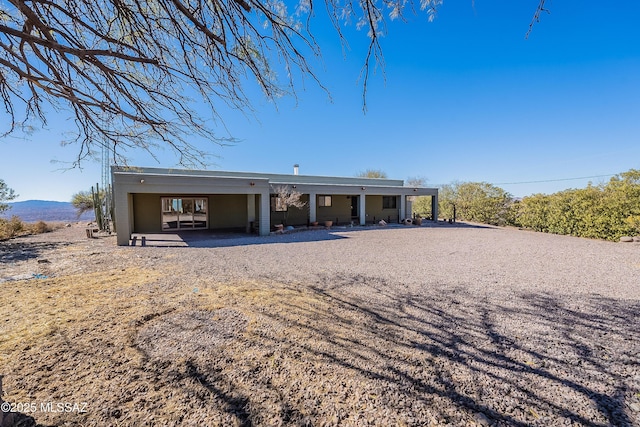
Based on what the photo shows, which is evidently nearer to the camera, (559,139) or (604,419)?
(604,419)

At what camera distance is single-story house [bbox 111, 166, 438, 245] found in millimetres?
10234

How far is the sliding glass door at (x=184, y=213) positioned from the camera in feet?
48.1

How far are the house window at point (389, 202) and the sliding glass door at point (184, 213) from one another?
13079 millimetres

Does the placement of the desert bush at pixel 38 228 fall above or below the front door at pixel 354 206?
below

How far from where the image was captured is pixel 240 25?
329 cm

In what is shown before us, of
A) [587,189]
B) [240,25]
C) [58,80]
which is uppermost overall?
[240,25]

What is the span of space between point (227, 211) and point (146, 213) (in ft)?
13.8

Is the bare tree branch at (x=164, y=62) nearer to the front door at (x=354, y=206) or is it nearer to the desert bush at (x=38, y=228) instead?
the desert bush at (x=38, y=228)

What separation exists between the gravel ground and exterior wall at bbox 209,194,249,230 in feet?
32.0

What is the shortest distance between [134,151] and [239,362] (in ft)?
12.3

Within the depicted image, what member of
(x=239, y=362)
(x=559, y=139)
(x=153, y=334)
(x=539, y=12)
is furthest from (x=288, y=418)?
(x=559, y=139)

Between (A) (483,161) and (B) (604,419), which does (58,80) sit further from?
(A) (483,161)

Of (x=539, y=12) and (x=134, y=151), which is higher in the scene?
(x=539, y=12)

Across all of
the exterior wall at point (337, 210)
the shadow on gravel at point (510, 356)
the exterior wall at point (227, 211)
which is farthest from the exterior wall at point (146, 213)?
the shadow on gravel at point (510, 356)
